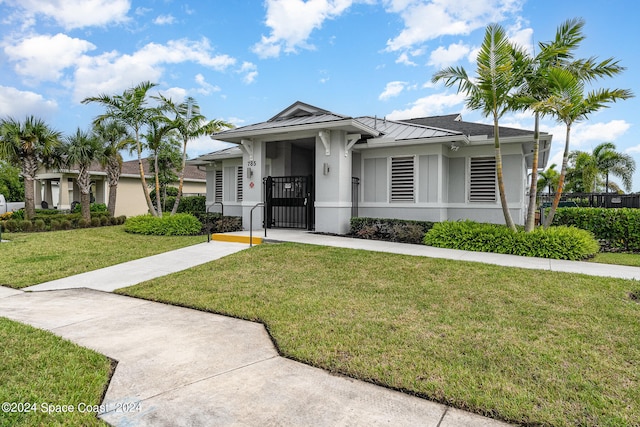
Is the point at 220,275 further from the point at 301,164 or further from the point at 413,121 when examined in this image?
the point at 413,121

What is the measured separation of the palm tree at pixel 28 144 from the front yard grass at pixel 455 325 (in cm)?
1377

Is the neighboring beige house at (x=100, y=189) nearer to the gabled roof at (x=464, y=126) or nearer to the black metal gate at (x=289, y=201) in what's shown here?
the black metal gate at (x=289, y=201)

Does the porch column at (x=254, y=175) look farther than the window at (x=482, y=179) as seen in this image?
Yes

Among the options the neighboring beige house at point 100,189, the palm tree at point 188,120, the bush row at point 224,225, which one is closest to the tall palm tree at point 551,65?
the bush row at point 224,225

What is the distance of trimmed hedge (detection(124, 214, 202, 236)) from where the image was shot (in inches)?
504

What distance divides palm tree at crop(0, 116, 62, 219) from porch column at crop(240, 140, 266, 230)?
33.8ft

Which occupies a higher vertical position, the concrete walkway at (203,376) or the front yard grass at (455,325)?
the front yard grass at (455,325)

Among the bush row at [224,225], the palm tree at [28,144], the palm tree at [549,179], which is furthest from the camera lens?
the palm tree at [549,179]

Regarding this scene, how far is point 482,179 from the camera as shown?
36.2 feet

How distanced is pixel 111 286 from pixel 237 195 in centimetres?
898

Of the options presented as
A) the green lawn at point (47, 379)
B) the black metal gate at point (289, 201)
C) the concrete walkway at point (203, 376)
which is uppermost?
the black metal gate at point (289, 201)

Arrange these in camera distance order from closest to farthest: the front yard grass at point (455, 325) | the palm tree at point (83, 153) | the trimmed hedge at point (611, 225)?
the front yard grass at point (455, 325) < the trimmed hedge at point (611, 225) < the palm tree at point (83, 153)

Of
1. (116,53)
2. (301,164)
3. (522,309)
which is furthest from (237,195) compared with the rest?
(522,309)

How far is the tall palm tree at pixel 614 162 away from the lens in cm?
2666
